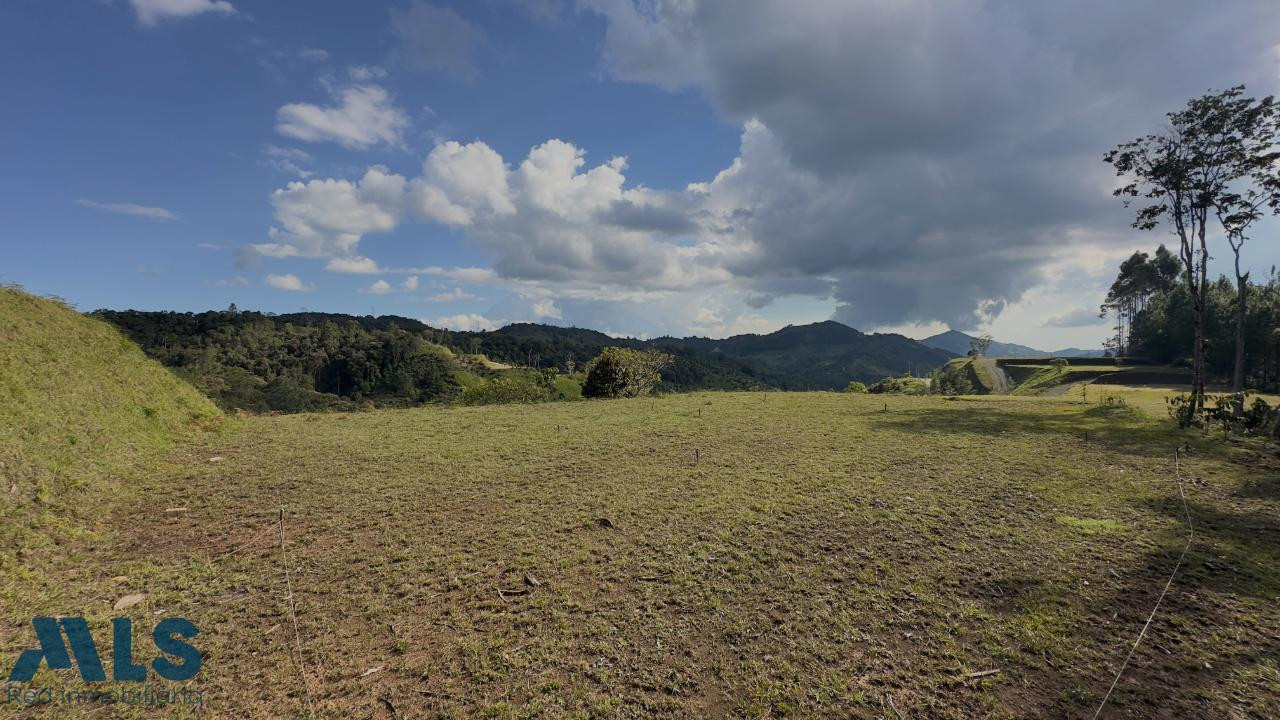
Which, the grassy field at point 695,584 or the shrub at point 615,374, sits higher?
the shrub at point 615,374

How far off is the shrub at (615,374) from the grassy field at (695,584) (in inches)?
841

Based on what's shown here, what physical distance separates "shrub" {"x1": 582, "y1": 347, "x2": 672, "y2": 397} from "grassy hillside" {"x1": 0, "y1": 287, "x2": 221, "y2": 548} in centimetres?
2131

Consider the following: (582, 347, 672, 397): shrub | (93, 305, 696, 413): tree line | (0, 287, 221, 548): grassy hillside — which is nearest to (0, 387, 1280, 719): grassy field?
(0, 287, 221, 548): grassy hillside

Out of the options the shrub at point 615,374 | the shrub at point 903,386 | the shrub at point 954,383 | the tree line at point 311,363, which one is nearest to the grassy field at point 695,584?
the shrub at point 615,374

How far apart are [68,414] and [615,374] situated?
2572 cm

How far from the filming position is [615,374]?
33.7 meters

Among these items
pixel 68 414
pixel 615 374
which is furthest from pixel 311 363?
pixel 68 414

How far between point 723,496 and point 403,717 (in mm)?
6819

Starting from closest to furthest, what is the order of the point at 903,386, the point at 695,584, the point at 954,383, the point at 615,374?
1. the point at 695,584
2. the point at 615,374
3. the point at 954,383
4. the point at 903,386

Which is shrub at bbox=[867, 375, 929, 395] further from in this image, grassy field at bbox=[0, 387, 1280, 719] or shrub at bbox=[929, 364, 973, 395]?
→ grassy field at bbox=[0, 387, 1280, 719]

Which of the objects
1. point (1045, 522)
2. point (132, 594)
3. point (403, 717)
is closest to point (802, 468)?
A: point (1045, 522)

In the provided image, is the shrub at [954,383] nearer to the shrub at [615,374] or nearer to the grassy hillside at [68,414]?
the shrub at [615,374]

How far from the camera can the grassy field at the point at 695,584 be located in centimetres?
435

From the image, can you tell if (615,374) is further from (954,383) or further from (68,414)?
(954,383)
